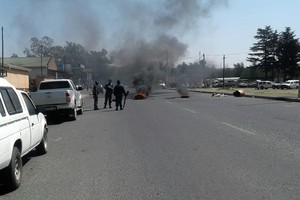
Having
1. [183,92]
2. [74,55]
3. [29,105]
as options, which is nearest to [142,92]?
[183,92]

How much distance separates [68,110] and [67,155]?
30.5 feet

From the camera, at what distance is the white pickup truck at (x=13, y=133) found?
6352 millimetres

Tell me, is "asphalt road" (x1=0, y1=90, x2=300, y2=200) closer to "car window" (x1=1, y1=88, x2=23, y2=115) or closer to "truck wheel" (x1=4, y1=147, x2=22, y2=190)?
"truck wheel" (x1=4, y1=147, x2=22, y2=190)

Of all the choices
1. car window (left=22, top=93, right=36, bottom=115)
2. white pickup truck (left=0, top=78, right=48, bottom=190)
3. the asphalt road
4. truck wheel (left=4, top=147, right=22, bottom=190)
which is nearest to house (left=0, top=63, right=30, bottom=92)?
the asphalt road

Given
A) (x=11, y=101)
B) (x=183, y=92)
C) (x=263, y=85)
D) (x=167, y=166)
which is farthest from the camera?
(x=263, y=85)

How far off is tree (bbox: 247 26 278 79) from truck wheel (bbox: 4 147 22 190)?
114 metres

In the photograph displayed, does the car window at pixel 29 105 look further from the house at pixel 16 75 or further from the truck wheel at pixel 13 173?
the house at pixel 16 75

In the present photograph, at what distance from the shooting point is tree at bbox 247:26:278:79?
4589 inches

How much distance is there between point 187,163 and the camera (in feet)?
27.8

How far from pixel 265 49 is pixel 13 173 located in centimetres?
11581

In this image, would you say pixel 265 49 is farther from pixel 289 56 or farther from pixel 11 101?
pixel 11 101

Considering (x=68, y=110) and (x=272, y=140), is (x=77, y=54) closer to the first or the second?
(x=68, y=110)

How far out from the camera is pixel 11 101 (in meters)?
7.38

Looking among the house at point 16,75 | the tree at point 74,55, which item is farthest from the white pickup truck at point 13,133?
the tree at point 74,55
